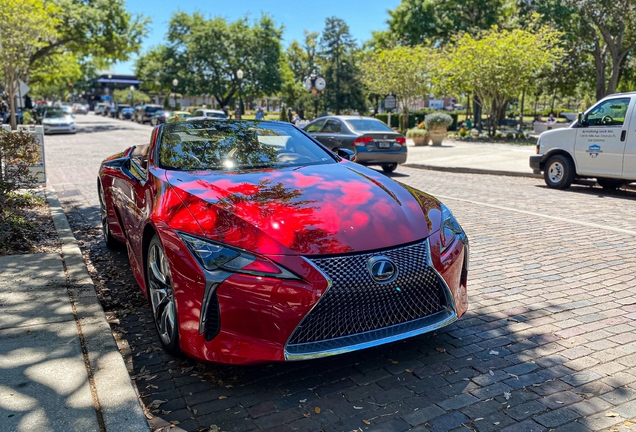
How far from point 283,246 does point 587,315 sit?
8.99ft

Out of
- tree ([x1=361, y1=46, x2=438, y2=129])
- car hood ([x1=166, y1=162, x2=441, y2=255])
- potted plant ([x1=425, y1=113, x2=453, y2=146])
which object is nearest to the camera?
car hood ([x1=166, y1=162, x2=441, y2=255])

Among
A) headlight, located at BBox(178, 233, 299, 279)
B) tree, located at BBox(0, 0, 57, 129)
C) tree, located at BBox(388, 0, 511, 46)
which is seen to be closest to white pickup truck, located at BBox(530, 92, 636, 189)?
headlight, located at BBox(178, 233, 299, 279)

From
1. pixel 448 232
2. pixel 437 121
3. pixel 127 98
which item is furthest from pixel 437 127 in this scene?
pixel 127 98

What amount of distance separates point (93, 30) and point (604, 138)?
32.1 m

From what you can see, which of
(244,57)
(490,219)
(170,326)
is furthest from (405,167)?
(244,57)

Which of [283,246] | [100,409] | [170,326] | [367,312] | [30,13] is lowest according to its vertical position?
[100,409]

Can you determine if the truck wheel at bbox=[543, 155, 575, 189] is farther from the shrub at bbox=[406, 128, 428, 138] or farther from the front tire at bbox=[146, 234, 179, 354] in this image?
the shrub at bbox=[406, 128, 428, 138]

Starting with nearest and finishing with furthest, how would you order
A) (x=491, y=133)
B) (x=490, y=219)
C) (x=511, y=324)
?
(x=511, y=324) < (x=490, y=219) < (x=491, y=133)

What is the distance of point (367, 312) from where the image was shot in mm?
3230

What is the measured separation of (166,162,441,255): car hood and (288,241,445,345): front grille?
89 millimetres

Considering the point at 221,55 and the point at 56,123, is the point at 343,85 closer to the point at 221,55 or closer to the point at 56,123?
the point at 221,55

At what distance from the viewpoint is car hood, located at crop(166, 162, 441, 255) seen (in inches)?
128

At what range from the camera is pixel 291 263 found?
311 centimetres

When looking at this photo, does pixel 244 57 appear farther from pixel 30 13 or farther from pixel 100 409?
pixel 100 409
